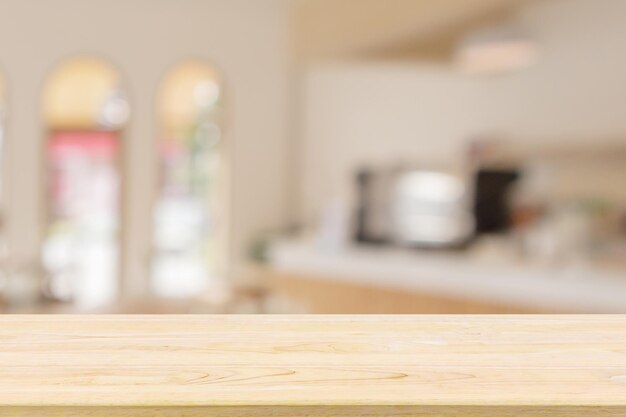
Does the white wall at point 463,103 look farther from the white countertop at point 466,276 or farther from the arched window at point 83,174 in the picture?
the arched window at point 83,174

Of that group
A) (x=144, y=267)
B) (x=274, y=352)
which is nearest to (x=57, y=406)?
(x=274, y=352)

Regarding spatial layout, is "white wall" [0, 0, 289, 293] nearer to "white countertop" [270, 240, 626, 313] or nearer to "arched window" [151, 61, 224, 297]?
"arched window" [151, 61, 224, 297]

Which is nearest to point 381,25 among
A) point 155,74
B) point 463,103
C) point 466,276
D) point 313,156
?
point 463,103

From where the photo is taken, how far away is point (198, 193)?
7410mm

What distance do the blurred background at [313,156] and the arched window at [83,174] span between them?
0.02 metres

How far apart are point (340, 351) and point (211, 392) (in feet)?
0.48

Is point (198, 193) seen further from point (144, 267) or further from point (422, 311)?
point (422, 311)

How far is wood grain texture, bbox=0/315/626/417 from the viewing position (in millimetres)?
595

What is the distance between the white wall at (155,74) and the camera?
22.7 ft

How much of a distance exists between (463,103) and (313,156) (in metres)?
1.94

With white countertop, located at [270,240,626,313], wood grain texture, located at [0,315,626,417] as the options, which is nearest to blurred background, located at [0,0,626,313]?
white countertop, located at [270,240,626,313]

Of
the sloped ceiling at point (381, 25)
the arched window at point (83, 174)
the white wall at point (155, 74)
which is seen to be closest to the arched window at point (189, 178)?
the white wall at point (155, 74)

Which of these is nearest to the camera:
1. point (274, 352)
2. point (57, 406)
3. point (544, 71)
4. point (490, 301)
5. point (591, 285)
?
A: point (57, 406)

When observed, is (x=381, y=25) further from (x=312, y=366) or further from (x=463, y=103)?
(x=312, y=366)
